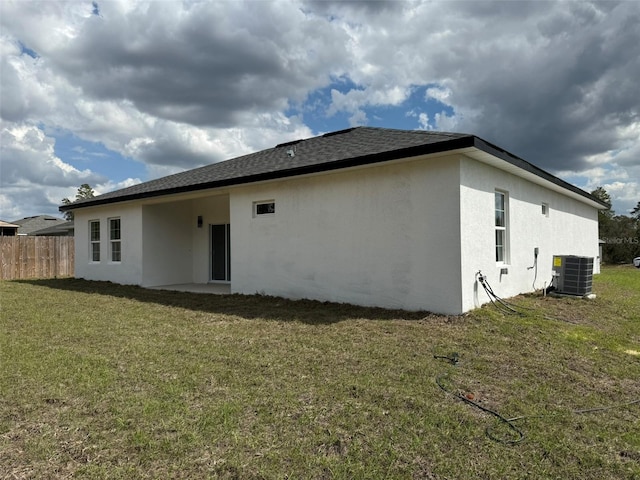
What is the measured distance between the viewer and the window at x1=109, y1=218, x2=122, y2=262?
48.4ft

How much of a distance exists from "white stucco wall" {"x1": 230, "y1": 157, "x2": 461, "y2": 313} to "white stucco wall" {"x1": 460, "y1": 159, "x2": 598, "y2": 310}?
38cm

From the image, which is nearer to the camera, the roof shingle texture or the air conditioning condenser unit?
the roof shingle texture

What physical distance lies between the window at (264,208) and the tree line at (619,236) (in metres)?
28.2

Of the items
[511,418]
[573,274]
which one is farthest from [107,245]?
[511,418]

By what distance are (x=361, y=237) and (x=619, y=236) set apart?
35.2 m

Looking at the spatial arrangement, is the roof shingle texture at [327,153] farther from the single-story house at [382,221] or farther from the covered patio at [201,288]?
the covered patio at [201,288]

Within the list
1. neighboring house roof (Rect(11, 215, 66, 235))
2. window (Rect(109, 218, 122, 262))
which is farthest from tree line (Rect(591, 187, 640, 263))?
neighboring house roof (Rect(11, 215, 66, 235))

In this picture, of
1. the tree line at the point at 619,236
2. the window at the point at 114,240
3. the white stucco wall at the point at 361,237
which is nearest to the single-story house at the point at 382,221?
the white stucco wall at the point at 361,237

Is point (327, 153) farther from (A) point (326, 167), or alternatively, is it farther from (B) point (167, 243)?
(B) point (167, 243)

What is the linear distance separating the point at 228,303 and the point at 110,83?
828cm

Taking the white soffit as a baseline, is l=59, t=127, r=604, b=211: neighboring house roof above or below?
above

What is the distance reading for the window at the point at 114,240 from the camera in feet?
48.4

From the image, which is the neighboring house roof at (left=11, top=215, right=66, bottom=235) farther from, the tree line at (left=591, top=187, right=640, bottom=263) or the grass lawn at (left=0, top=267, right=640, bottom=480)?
the tree line at (left=591, top=187, right=640, bottom=263)

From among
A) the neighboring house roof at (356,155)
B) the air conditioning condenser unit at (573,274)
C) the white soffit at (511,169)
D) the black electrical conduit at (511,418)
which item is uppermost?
the neighboring house roof at (356,155)
